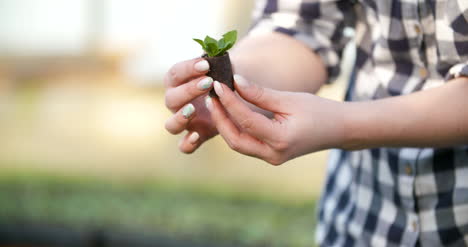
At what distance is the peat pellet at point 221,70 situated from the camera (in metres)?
1.00

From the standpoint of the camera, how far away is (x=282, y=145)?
103 centimetres

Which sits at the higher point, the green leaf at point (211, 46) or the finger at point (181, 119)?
the green leaf at point (211, 46)

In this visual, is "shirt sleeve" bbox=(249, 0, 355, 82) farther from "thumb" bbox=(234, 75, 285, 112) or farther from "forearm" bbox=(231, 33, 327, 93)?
"thumb" bbox=(234, 75, 285, 112)

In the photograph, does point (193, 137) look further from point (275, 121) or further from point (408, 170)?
point (408, 170)

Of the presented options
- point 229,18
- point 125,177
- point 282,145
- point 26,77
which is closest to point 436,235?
point 282,145

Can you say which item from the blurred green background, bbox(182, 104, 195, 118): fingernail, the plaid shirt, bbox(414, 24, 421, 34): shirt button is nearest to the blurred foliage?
the blurred green background

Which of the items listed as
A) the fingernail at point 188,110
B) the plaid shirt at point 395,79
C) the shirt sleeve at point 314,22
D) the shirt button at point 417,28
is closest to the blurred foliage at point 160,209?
the plaid shirt at point 395,79

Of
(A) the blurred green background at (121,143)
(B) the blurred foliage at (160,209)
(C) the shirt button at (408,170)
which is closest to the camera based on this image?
(C) the shirt button at (408,170)

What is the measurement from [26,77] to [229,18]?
1.54 m

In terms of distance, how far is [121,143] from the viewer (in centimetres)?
372

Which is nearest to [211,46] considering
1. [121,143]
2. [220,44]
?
[220,44]

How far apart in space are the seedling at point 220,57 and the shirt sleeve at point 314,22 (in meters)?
0.32

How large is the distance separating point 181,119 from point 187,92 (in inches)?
2.0

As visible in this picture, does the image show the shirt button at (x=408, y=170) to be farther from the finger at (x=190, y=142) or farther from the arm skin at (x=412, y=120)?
the finger at (x=190, y=142)
